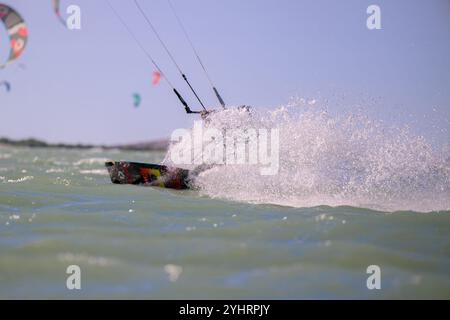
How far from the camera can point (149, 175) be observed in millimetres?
12750

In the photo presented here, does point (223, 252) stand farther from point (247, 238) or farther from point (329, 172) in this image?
point (329, 172)

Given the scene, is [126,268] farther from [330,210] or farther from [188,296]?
[330,210]

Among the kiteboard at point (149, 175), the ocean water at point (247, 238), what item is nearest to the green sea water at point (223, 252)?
the ocean water at point (247, 238)

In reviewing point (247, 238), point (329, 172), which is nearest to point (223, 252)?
point (247, 238)

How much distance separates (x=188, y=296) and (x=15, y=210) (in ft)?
15.4

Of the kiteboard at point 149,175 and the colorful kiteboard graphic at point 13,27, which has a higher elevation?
the colorful kiteboard graphic at point 13,27

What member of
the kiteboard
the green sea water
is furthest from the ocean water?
the kiteboard

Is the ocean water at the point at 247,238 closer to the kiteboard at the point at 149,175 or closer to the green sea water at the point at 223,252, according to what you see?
the green sea water at the point at 223,252

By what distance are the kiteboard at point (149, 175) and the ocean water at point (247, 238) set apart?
65.9 inches

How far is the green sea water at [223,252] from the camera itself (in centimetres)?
442

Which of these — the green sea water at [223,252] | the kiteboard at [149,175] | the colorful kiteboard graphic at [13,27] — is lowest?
the green sea water at [223,252]

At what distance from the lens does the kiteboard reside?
1238cm

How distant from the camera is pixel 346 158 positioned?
38.1 ft

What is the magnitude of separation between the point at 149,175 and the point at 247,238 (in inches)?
285
